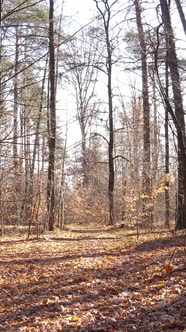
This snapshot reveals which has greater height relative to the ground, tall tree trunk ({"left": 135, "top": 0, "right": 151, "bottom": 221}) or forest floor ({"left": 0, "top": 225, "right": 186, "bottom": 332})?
tall tree trunk ({"left": 135, "top": 0, "right": 151, "bottom": 221})

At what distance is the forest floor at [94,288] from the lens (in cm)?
459

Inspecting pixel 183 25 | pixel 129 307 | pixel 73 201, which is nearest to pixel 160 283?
pixel 129 307

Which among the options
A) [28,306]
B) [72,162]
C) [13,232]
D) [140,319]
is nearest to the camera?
[140,319]

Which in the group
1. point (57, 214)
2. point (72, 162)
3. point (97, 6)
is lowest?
A: point (57, 214)

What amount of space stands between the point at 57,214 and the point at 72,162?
8.98 m

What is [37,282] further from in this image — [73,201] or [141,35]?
[73,201]

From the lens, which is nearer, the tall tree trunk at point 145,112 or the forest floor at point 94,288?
the forest floor at point 94,288

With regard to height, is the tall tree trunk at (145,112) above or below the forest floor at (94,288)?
above

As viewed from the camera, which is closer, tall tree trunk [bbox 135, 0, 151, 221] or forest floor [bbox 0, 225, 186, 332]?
forest floor [bbox 0, 225, 186, 332]

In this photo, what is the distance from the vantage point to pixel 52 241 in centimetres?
1149

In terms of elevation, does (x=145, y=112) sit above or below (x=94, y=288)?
above

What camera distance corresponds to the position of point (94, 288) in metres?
6.06

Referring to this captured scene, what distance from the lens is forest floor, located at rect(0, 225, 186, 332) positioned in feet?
15.1

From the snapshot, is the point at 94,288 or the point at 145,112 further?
the point at 145,112
